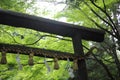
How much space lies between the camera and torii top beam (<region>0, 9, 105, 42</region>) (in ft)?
19.7

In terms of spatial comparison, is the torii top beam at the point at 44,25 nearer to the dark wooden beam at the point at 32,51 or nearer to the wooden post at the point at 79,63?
the wooden post at the point at 79,63

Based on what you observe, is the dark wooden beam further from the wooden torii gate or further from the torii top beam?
the torii top beam

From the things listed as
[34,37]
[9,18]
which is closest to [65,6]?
[34,37]

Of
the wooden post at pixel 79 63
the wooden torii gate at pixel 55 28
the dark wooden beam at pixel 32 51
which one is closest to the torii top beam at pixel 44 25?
the wooden torii gate at pixel 55 28

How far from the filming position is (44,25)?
21.0ft

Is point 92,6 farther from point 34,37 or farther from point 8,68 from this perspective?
point 8,68

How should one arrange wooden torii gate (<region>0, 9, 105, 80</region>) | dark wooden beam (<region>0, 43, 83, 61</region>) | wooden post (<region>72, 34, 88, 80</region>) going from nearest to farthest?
1. dark wooden beam (<region>0, 43, 83, 61</region>)
2. wooden torii gate (<region>0, 9, 105, 80</region>)
3. wooden post (<region>72, 34, 88, 80</region>)

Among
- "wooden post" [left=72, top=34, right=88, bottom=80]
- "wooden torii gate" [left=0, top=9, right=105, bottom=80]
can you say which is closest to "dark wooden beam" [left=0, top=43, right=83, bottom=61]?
"wooden torii gate" [left=0, top=9, right=105, bottom=80]

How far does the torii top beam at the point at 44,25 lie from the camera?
599 cm

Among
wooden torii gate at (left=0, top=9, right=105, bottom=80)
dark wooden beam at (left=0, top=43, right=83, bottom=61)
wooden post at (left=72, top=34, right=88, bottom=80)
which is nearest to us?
dark wooden beam at (left=0, top=43, right=83, bottom=61)

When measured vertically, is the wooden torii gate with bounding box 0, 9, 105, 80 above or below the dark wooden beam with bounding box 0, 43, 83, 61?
above

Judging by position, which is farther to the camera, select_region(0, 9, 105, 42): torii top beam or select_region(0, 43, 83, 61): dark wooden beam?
select_region(0, 9, 105, 42): torii top beam

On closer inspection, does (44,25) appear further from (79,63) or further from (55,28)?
(79,63)

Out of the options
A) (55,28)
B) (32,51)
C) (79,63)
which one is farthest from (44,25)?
(79,63)
